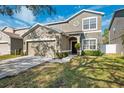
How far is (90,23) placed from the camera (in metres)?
18.1

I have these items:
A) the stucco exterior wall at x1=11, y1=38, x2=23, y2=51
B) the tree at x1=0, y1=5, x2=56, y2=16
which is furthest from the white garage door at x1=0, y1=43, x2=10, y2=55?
the tree at x1=0, y1=5, x2=56, y2=16

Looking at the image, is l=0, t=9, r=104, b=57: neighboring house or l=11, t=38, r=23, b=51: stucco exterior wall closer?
l=0, t=9, r=104, b=57: neighboring house

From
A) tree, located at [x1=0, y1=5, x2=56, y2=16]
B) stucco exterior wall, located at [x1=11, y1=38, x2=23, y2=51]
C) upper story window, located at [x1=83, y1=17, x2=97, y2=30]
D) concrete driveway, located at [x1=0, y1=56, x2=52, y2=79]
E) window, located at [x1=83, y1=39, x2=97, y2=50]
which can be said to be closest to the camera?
concrete driveway, located at [x1=0, y1=56, x2=52, y2=79]

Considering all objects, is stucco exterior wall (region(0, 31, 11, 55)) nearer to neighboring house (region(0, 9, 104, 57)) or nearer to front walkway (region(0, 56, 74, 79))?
neighboring house (region(0, 9, 104, 57))

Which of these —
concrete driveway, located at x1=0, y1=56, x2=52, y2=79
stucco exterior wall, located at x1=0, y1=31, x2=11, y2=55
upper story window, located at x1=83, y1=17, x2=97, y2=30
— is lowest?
concrete driveway, located at x1=0, y1=56, x2=52, y2=79

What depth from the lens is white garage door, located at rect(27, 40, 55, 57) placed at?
52.2 ft

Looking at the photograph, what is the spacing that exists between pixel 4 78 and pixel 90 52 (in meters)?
11.5

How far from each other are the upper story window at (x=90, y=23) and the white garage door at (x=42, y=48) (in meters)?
5.33

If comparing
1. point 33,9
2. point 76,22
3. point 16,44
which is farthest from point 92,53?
point 16,44

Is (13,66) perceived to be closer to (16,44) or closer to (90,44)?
(90,44)

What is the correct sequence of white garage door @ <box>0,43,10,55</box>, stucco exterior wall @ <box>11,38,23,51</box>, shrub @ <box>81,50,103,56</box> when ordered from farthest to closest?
stucco exterior wall @ <box>11,38,23,51</box> < white garage door @ <box>0,43,10,55</box> < shrub @ <box>81,50,103,56</box>

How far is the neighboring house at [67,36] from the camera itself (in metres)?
15.9

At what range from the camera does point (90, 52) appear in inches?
659
